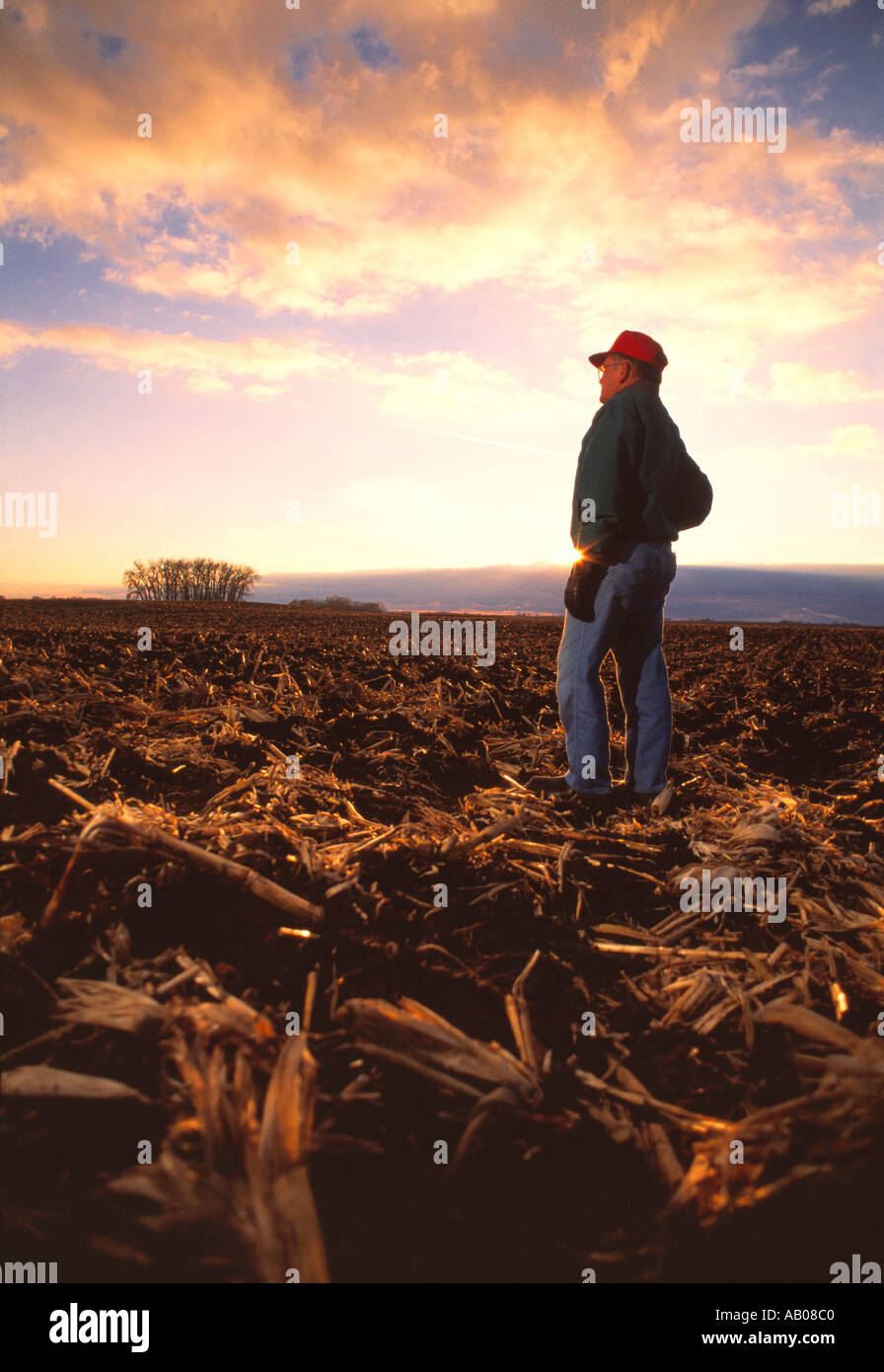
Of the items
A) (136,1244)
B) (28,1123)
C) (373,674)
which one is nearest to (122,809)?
(28,1123)

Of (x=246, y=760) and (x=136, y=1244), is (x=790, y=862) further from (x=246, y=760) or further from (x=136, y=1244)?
(x=246, y=760)

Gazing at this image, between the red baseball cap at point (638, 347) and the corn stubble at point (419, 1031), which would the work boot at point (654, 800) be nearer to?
the corn stubble at point (419, 1031)

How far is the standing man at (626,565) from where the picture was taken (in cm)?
311

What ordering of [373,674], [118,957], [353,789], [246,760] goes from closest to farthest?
1. [118,957]
2. [353,789]
3. [246,760]
4. [373,674]

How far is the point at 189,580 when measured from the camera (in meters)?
64.6

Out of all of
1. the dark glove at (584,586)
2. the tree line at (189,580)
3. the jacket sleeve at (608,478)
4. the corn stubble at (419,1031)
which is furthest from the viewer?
the tree line at (189,580)

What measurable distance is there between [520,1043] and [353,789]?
1.86 m

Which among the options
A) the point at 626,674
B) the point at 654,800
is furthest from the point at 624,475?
the point at 654,800

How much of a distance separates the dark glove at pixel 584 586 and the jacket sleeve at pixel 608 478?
0.17 feet

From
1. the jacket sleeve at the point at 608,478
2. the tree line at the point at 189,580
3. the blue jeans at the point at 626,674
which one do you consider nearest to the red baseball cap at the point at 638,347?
the jacket sleeve at the point at 608,478

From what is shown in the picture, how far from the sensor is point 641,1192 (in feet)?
4.44

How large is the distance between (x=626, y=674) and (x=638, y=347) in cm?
160

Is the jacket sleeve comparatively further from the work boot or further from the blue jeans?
the work boot

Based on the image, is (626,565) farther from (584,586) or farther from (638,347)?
(638,347)
